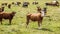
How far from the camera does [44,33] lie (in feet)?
52.2

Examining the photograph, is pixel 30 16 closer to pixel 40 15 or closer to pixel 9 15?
pixel 40 15

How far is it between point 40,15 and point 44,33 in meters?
1.82

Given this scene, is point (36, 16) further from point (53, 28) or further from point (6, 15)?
point (6, 15)

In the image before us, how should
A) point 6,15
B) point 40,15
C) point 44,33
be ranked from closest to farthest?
point 44,33 → point 40,15 → point 6,15

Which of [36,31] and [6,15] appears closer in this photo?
[36,31]

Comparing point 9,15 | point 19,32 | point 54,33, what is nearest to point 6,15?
point 9,15

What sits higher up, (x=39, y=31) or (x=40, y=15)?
(x=40, y=15)

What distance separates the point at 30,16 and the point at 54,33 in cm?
269

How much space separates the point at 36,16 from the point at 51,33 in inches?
83.4

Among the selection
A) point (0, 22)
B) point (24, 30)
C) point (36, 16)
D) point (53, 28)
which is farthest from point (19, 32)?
point (0, 22)

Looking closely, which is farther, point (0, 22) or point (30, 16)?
point (0, 22)

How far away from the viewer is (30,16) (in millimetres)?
17797

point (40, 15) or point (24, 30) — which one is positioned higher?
point (40, 15)

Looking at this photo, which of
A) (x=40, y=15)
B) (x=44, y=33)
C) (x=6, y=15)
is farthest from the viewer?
(x=6, y=15)
